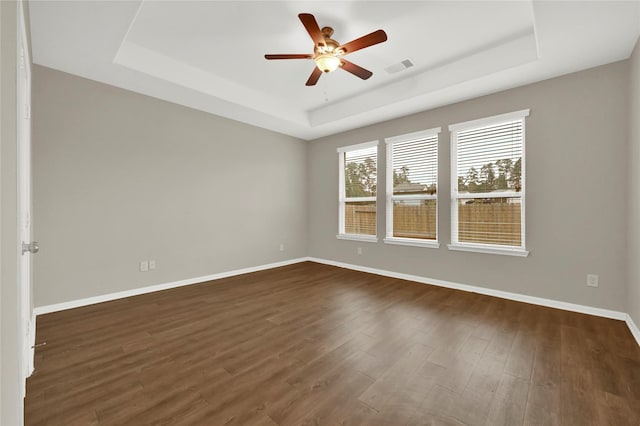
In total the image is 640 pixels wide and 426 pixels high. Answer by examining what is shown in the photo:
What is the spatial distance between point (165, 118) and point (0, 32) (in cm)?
351

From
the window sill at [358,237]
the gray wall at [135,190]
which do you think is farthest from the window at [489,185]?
the gray wall at [135,190]

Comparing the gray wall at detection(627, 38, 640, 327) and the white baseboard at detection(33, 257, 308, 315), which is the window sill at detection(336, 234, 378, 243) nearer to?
the white baseboard at detection(33, 257, 308, 315)

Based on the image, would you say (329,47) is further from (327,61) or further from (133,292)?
(133,292)

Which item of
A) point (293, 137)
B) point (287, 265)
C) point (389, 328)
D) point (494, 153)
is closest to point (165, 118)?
point (293, 137)

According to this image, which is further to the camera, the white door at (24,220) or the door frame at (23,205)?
the white door at (24,220)

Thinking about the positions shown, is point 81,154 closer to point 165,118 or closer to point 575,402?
point 165,118

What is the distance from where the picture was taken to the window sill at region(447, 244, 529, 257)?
354 centimetres

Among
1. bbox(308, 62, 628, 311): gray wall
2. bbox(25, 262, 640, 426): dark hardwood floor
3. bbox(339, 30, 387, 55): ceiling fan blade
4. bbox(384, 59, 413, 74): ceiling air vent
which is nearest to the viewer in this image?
bbox(25, 262, 640, 426): dark hardwood floor

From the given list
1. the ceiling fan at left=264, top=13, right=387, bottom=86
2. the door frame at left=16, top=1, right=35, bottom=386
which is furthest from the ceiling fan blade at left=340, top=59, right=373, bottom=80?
the door frame at left=16, top=1, right=35, bottom=386

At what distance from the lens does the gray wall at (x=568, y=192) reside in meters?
2.99

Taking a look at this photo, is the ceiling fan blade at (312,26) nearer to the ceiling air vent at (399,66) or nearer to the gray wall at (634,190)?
the ceiling air vent at (399,66)

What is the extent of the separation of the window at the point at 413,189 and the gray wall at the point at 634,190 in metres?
2.00

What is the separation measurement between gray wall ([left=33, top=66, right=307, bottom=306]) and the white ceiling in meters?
0.36

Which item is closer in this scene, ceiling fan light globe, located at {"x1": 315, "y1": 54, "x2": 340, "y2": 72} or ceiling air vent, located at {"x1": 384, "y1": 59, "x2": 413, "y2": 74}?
ceiling fan light globe, located at {"x1": 315, "y1": 54, "x2": 340, "y2": 72}
